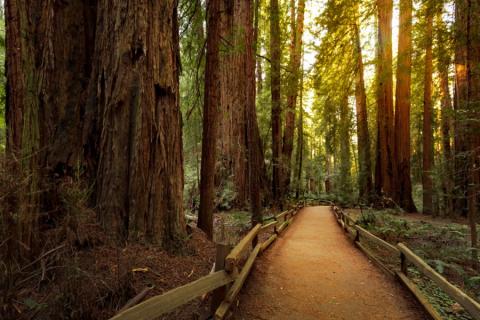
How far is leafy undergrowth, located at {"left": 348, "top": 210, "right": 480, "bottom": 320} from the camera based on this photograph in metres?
4.71

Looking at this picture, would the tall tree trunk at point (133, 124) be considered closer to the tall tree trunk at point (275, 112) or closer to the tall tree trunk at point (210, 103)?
the tall tree trunk at point (210, 103)

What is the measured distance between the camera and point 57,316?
2486mm

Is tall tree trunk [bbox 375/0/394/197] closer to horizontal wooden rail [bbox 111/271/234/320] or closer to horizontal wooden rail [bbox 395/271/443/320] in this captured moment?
horizontal wooden rail [bbox 395/271/443/320]

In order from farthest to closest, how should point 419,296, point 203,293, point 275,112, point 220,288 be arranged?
point 275,112
point 419,296
point 220,288
point 203,293

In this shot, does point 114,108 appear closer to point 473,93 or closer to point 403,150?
point 473,93

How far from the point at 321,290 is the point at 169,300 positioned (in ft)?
10.6

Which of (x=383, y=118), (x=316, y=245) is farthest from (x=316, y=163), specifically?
(x=316, y=245)

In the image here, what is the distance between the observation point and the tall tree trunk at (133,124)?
427 centimetres

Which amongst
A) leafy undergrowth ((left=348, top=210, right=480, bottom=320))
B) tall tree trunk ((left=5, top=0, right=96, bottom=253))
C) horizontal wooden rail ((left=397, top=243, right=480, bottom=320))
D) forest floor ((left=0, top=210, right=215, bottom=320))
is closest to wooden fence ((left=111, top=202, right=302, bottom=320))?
forest floor ((left=0, top=210, right=215, bottom=320))

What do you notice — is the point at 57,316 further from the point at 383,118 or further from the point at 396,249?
the point at 383,118

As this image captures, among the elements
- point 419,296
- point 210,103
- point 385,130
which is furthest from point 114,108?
point 385,130

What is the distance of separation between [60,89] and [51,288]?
9.63ft

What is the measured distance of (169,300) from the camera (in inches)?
96.2

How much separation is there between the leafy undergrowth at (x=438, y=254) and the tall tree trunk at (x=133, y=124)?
4.30 m
